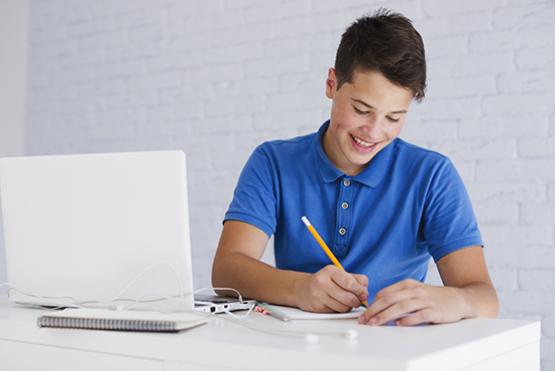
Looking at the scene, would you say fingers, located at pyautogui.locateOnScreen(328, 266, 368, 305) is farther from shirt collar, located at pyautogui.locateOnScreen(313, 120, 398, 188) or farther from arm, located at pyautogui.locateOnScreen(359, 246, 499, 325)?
shirt collar, located at pyautogui.locateOnScreen(313, 120, 398, 188)

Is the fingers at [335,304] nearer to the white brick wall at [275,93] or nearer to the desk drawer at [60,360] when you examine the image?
the desk drawer at [60,360]

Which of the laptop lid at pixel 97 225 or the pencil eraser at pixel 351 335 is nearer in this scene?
the pencil eraser at pixel 351 335

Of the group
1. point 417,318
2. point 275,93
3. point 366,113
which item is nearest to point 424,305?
point 417,318

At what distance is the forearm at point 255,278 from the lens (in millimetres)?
1346

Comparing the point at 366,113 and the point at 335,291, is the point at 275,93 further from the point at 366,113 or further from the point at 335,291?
the point at 335,291

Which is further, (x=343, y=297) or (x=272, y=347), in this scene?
(x=343, y=297)

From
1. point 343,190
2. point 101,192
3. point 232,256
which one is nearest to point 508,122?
point 343,190

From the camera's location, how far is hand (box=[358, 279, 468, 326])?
1109 millimetres

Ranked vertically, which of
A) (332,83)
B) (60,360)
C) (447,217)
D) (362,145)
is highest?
(332,83)

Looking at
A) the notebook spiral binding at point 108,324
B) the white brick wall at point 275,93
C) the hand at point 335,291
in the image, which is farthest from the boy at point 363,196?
the white brick wall at point 275,93

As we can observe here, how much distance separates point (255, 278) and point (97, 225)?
13.3 inches

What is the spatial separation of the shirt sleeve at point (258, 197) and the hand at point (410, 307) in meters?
0.54

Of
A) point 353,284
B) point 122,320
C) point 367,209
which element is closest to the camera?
point 122,320

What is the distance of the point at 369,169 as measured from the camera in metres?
1.65
